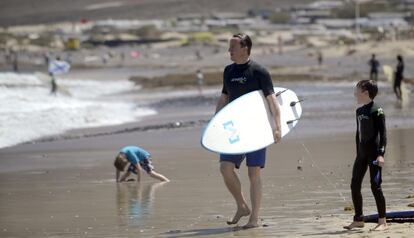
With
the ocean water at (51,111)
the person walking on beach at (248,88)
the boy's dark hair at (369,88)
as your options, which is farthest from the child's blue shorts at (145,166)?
the ocean water at (51,111)

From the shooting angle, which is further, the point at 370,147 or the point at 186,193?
the point at 186,193

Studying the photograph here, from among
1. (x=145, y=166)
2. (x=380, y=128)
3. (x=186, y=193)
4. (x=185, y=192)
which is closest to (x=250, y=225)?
(x=380, y=128)

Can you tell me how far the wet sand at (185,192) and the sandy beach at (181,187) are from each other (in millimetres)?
12

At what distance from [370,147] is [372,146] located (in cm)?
2

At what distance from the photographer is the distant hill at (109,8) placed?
14988 cm

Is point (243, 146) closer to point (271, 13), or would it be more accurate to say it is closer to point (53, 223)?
point (53, 223)

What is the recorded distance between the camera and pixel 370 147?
344 inches

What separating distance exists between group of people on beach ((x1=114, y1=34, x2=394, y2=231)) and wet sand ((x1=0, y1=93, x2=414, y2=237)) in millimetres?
197

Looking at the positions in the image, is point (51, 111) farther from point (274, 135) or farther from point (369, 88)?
point (369, 88)

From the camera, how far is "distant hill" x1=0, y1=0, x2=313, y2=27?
149875mm

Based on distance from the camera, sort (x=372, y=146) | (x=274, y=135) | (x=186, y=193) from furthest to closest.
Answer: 1. (x=186, y=193)
2. (x=274, y=135)
3. (x=372, y=146)

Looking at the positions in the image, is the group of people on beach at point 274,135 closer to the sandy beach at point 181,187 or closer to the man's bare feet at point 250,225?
the man's bare feet at point 250,225

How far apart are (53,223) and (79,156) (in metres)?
7.23

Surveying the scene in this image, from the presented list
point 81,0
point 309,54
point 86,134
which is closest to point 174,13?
point 81,0
